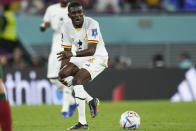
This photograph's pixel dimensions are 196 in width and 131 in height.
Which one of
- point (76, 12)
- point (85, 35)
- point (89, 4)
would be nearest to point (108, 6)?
point (89, 4)

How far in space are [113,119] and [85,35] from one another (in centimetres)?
278

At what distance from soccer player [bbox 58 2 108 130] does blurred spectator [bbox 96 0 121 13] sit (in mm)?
11713

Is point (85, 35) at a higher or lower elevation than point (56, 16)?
lower

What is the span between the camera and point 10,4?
22734 millimetres

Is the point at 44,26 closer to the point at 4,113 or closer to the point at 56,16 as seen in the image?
the point at 56,16

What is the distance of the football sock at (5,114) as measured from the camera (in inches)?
302

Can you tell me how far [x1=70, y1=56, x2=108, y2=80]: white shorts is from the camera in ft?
35.9

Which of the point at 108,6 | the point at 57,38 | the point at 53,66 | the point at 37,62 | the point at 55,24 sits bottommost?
the point at 37,62

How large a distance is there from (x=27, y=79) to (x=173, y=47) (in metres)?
5.78

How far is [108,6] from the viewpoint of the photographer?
22.8 meters

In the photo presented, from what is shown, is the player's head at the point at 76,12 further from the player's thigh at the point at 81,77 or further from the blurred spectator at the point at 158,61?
the blurred spectator at the point at 158,61

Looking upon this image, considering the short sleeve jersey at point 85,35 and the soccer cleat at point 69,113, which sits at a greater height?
the short sleeve jersey at point 85,35

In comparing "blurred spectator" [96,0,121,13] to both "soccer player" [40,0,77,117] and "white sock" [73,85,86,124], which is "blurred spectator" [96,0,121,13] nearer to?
"soccer player" [40,0,77,117]

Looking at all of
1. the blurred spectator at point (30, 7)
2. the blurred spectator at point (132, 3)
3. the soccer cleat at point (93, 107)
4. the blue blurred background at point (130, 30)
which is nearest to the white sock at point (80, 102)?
the soccer cleat at point (93, 107)
